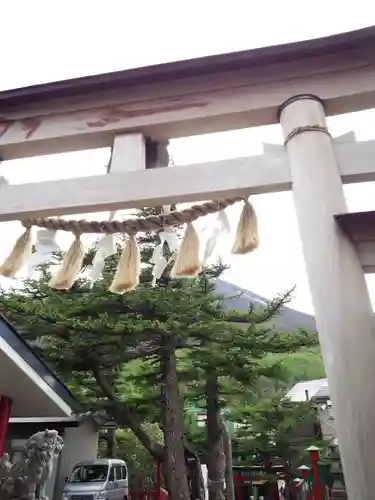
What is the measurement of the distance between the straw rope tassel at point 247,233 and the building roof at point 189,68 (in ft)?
2.39

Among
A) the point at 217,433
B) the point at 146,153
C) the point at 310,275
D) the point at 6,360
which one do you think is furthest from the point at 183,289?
the point at 310,275

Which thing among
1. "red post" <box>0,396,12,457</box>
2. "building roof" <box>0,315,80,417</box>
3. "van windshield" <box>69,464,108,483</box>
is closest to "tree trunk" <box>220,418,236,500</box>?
"van windshield" <box>69,464,108,483</box>

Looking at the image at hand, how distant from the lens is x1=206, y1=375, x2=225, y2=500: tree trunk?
8.22 m

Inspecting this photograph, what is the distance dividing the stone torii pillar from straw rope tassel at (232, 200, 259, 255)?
264mm

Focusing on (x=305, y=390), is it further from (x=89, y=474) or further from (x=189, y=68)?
(x=189, y=68)

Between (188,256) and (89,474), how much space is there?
330 inches

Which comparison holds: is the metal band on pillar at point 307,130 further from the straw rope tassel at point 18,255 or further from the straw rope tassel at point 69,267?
the straw rope tassel at point 18,255

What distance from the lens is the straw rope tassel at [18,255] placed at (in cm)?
225

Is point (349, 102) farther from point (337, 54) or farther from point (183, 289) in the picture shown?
point (183, 289)

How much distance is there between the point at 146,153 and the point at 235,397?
27.7ft

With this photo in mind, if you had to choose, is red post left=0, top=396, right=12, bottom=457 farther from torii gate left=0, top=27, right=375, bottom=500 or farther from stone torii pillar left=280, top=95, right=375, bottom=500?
stone torii pillar left=280, top=95, right=375, bottom=500

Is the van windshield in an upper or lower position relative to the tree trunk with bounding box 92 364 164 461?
lower

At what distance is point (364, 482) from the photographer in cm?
136

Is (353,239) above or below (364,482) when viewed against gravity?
above
